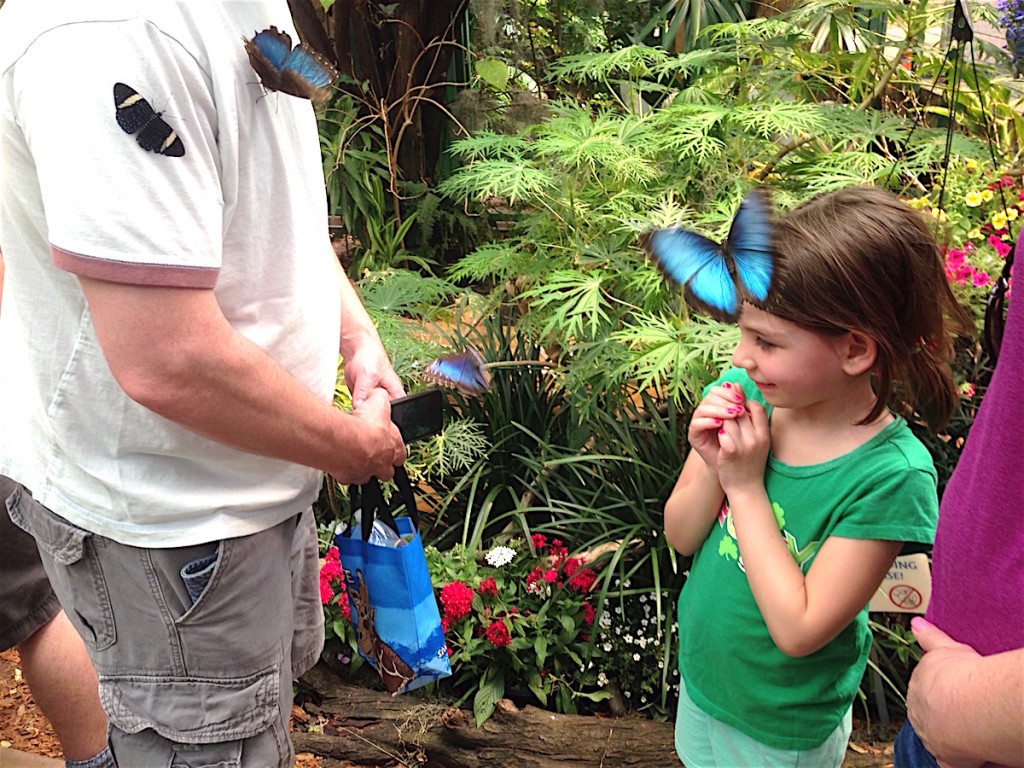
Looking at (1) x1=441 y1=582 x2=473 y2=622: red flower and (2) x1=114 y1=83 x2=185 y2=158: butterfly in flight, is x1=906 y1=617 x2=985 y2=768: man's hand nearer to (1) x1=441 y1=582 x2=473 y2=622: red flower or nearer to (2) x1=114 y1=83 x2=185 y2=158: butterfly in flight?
(2) x1=114 y1=83 x2=185 y2=158: butterfly in flight

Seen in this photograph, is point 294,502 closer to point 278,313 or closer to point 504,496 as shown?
point 278,313

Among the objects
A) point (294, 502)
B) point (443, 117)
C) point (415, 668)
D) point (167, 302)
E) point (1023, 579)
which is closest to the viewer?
point (1023, 579)

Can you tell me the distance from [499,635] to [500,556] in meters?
0.25

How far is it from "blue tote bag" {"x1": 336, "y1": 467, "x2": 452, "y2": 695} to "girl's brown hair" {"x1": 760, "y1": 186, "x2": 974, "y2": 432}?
2.16 feet

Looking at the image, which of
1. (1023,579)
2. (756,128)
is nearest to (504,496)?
(756,128)

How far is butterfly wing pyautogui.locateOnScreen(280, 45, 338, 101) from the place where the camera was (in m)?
1.02

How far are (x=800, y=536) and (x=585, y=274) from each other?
1335mm

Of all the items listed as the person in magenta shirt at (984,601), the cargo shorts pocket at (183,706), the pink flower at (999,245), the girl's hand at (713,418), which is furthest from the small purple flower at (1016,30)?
the cargo shorts pocket at (183,706)

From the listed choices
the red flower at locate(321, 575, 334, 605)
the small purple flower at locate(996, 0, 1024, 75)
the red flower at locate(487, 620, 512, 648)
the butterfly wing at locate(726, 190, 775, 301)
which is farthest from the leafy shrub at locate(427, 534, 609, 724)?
the small purple flower at locate(996, 0, 1024, 75)

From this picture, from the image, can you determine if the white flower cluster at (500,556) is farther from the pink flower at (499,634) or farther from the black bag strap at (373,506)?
the black bag strap at (373,506)

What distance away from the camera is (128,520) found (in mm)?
1115

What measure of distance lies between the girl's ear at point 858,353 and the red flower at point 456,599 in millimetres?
1334

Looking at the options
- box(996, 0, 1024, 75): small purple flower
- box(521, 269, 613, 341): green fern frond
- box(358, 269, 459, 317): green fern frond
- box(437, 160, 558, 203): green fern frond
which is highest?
box(996, 0, 1024, 75): small purple flower

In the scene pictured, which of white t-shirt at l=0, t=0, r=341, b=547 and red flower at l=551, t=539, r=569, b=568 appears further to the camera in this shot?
red flower at l=551, t=539, r=569, b=568
